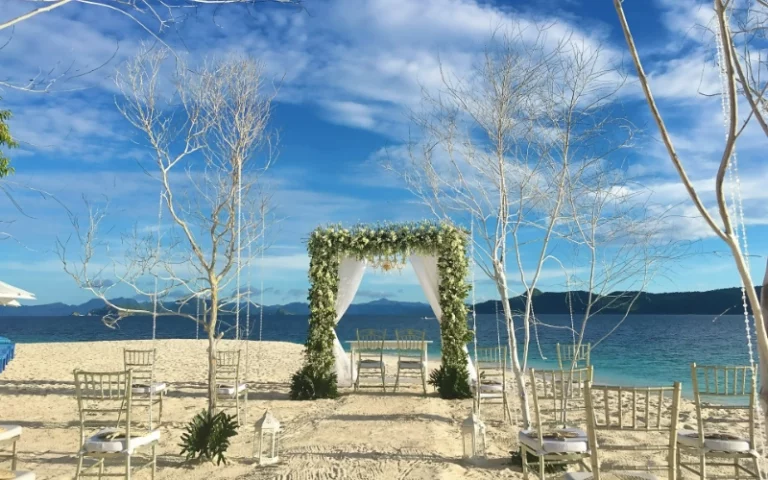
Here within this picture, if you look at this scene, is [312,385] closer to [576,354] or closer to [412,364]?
[412,364]

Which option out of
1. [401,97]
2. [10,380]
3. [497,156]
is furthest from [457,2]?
[10,380]

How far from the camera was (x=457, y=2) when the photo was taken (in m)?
5.49

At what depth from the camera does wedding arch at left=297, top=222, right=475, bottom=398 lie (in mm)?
8773

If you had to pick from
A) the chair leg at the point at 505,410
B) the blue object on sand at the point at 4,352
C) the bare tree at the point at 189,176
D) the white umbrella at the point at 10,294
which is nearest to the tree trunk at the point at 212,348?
the bare tree at the point at 189,176

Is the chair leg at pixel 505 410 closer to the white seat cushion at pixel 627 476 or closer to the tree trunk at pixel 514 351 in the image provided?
the tree trunk at pixel 514 351

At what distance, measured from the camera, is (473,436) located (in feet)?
16.5

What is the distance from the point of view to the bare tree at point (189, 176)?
6.69 m

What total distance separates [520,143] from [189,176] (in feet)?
13.3

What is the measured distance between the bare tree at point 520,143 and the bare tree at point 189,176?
247 cm

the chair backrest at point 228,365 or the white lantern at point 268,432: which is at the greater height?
the chair backrest at point 228,365

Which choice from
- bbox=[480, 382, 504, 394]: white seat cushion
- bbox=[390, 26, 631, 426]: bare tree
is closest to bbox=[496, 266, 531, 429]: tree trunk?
bbox=[390, 26, 631, 426]: bare tree

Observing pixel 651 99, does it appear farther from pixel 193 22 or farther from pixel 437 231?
pixel 437 231

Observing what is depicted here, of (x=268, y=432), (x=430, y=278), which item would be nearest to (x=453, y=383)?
(x=430, y=278)

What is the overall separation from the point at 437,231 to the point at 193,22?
6.50m
